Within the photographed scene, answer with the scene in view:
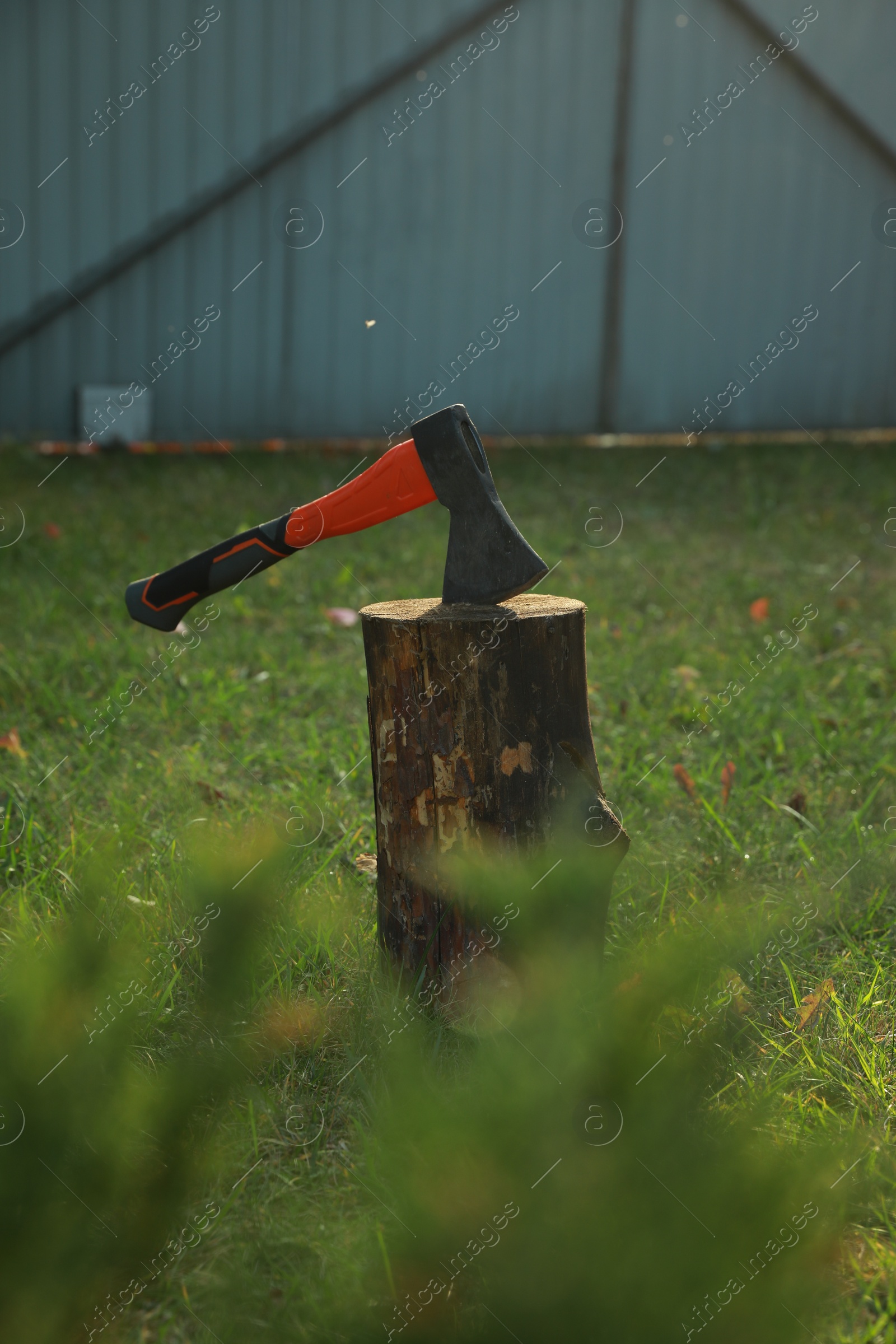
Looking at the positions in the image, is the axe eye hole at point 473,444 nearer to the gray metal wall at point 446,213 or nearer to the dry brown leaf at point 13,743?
the dry brown leaf at point 13,743

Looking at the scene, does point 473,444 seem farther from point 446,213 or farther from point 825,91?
point 825,91

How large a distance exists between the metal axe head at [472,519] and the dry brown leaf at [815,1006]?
0.78m

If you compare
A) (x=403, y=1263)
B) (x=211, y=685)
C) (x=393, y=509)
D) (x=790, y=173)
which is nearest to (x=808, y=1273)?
(x=403, y=1263)

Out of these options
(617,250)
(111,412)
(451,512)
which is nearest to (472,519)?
(451,512)

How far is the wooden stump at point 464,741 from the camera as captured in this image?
1544 millimetres

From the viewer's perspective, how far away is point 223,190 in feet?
19.4

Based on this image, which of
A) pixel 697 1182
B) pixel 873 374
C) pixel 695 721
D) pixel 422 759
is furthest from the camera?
pixel 873 374

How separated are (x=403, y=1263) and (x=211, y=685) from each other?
215 cm

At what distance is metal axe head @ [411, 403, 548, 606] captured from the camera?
1620mm

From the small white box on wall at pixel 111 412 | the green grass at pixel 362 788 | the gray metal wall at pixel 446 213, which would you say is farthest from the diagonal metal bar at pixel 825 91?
the small white box on wall at pixel 111 412

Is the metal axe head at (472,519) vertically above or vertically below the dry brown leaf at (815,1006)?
above

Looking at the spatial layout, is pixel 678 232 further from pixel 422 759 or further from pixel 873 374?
pixel 422 759

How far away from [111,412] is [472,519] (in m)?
4.95

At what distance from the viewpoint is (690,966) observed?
65cm
